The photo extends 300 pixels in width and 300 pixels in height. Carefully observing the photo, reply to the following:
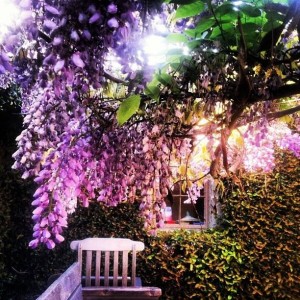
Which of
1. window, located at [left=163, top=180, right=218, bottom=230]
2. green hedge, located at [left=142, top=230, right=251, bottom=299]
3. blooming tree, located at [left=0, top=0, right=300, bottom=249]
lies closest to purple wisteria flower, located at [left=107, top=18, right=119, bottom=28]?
blooming tree, located at [left=0, top=0, right=300, bottom=249]

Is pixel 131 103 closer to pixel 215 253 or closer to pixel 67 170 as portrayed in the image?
pixel 67 170

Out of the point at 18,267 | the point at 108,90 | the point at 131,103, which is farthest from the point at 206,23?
the point at 18,267

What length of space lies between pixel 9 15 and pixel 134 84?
1.60 feet

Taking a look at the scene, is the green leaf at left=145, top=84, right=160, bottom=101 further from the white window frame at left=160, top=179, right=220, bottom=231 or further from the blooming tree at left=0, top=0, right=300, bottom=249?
the white window frame at left=160, top=179, right=220, bottom=231

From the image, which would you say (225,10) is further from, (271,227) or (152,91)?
(271,227)

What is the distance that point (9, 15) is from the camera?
46.3 inches

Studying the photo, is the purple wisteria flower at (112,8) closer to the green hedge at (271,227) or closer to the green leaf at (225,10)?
the green leaf at (225,10)

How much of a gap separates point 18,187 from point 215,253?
8.77 ft

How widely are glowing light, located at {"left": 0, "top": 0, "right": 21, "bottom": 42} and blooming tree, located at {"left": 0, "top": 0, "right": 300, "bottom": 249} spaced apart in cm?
2

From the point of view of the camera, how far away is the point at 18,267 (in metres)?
5.48

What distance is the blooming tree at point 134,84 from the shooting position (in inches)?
49.0

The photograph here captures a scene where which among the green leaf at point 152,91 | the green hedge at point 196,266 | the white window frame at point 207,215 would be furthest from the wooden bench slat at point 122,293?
the white window frame at point 207,215

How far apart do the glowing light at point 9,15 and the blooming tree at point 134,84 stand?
2 centimetres

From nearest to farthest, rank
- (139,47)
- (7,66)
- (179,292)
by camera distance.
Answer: (7,66), (139,47), (179,292)
